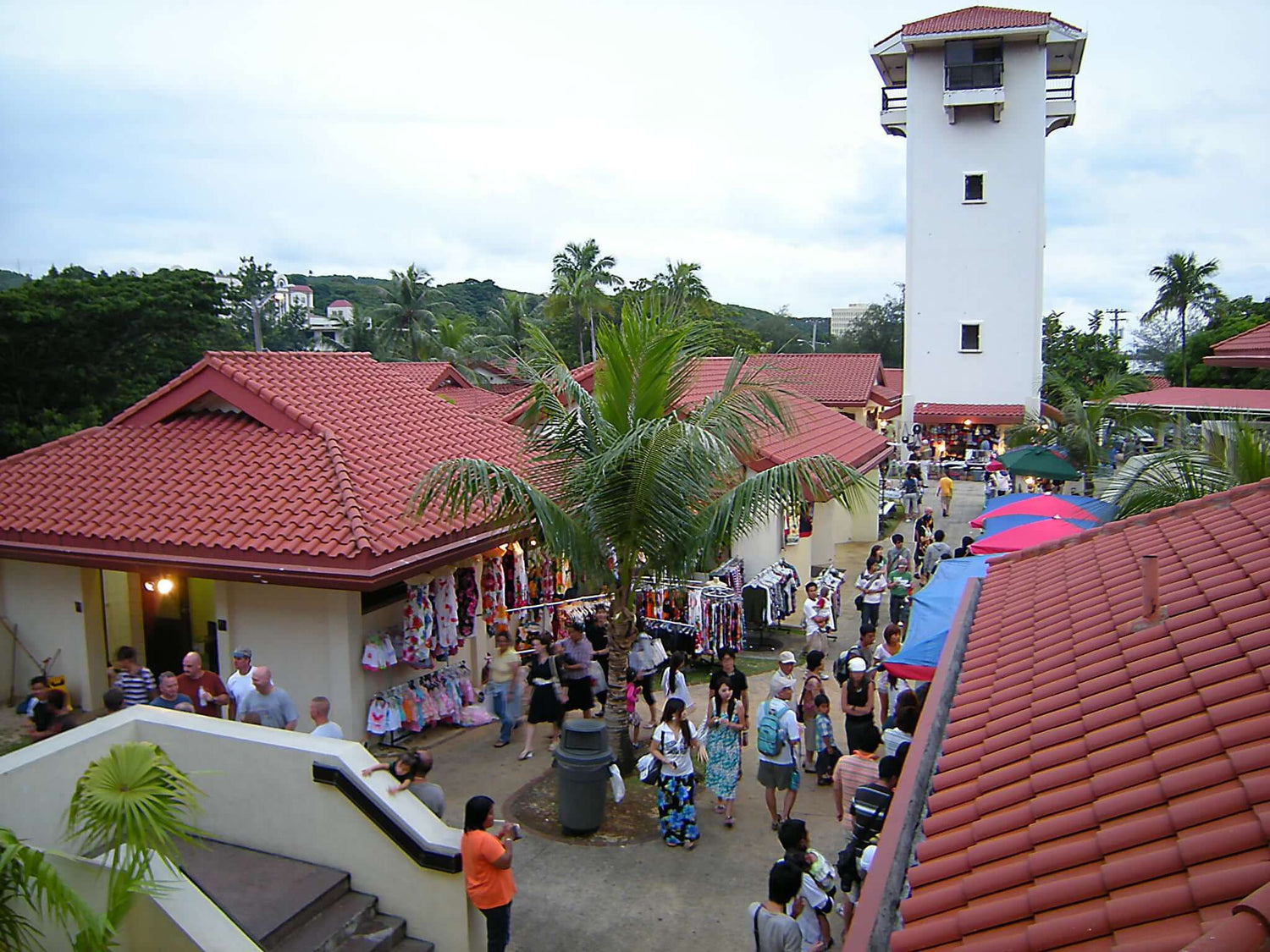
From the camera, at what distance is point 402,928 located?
7.60m

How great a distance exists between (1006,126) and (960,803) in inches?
1685

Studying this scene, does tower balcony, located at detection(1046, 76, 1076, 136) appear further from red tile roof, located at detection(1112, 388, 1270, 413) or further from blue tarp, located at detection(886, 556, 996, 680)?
blue tarp, located at detection(886, 556, 996, 680)

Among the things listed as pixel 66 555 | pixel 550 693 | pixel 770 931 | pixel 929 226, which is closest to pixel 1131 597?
pixel 770 931

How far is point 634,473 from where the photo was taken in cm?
988

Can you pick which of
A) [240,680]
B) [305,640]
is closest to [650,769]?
[240,680]

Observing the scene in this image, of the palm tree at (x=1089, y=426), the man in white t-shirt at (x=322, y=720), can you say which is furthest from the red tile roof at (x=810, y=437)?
the man in white t-shirt at (x=322, y=720)

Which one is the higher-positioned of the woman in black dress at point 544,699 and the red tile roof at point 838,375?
the red tile roof at point 838,375

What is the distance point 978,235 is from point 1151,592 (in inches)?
1547

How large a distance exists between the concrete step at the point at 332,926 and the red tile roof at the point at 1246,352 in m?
14.0

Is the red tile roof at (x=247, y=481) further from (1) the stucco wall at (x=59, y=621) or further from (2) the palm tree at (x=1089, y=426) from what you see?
(2) the palm tree at (x=1089, y=426)

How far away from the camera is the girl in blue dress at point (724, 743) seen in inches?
380

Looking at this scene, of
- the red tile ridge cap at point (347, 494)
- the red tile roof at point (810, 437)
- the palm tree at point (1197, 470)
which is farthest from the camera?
the red tile roof at point (810, 437)

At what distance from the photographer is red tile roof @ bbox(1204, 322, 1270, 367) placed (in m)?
14.3

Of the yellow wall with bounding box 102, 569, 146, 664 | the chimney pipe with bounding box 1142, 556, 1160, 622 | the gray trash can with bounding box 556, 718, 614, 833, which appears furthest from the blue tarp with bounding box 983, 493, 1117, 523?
the yellow wall with bounding box 102, 569, 146, 664
